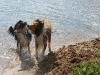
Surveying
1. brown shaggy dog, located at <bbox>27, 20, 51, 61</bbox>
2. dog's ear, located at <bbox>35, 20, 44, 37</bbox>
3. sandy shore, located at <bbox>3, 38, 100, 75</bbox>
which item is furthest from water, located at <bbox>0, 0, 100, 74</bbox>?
dog's ear, located at <bbox>35, 20, 44, 37</bbox>

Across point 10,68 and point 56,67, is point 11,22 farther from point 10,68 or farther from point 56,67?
point 56,67

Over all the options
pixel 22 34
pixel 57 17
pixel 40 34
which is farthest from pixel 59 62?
pixel 57 17

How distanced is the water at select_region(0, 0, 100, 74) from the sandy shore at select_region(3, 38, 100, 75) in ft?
2.89

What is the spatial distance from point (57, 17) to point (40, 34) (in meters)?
5.22

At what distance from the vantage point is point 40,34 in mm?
7809

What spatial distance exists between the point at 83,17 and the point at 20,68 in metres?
6.62

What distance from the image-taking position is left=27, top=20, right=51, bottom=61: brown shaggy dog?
24.6 feet

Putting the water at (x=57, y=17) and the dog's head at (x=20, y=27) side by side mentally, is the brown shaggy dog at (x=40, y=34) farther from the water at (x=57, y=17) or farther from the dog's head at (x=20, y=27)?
the water at (x=57, y=17)

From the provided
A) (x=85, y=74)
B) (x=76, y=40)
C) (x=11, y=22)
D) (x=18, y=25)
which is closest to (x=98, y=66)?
(x=85, y=74)

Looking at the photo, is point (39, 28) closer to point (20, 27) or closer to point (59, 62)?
point (20, 27)

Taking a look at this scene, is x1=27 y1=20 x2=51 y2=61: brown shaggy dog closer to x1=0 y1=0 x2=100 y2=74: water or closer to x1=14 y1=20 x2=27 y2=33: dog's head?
x1=14 y1=20 x2=27 y2=33: dog's head

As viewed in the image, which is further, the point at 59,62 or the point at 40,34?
the point at 40,34

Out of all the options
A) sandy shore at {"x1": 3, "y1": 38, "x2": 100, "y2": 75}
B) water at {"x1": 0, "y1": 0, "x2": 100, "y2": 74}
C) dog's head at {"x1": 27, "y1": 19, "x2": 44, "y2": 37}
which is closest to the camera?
sandy shore at {"x1": 3, "y1": 38, "x2": 100, "y2": 75}

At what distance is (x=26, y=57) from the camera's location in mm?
8734
